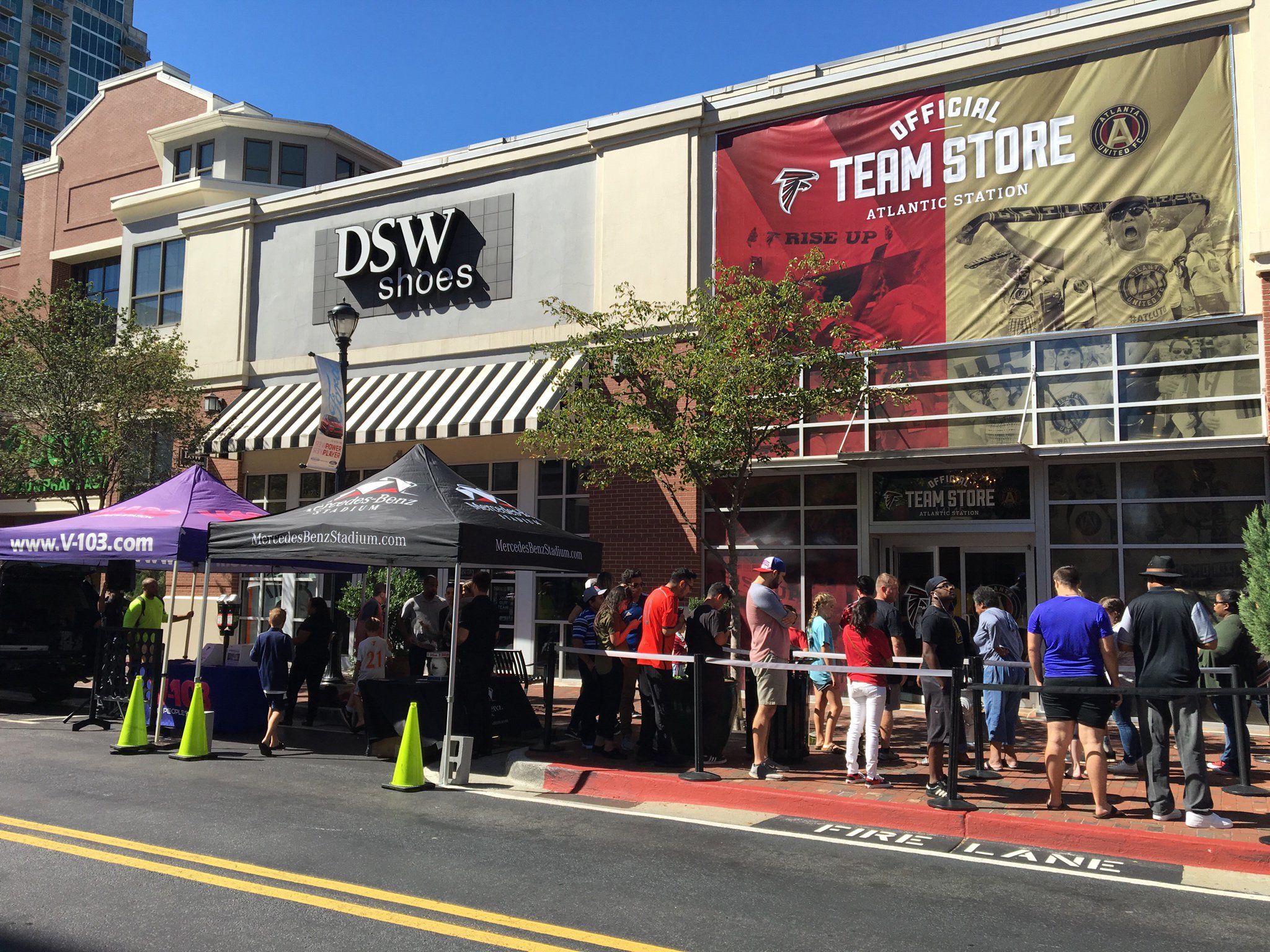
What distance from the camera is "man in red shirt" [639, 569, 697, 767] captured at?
32.7 feet

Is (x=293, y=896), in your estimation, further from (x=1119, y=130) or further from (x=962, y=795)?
(x=1119, y=130)

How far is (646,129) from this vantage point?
60.1 ft

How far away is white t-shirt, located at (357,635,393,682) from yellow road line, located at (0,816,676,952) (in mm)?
4394

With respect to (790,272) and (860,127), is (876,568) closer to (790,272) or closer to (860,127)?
(790,272)

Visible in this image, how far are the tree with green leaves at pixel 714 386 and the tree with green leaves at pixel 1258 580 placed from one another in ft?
16.5

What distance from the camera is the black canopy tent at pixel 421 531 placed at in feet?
32.0

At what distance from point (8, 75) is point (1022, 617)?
342 ft

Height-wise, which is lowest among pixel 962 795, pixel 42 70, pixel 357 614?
pixel 962 795

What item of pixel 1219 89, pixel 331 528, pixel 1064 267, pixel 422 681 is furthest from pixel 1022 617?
pixel 331 528

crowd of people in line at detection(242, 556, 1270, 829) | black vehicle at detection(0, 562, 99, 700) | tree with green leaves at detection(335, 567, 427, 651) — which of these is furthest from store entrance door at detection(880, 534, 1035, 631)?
black vehicle at detection(0, 562, 99, 700)

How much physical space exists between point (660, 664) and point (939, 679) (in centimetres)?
262

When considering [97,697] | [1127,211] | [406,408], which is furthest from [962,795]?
[406,408]

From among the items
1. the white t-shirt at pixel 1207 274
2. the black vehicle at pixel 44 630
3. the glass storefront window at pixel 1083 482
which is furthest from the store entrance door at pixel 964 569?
the black vehicle at pixel 44 630

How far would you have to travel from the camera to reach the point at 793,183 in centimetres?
1703
